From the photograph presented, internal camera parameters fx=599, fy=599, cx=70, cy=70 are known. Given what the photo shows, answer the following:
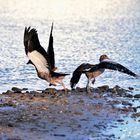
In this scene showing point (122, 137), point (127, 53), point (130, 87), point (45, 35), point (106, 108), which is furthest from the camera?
point (45, 35)

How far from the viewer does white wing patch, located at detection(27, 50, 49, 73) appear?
16.1 meters

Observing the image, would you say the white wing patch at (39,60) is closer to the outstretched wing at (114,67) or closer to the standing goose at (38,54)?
the standing goose at (38,54)

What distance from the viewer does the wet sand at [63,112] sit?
532 inches

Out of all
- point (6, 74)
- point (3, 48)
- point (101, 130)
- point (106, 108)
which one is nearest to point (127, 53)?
point (3, 48)

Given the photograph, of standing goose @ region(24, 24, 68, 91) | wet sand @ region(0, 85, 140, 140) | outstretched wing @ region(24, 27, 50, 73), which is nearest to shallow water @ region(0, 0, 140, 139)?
wet sand @ region(0, 85, 140, 140)

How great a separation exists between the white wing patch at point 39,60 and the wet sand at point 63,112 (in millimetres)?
1002

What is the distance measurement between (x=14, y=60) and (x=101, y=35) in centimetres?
1590

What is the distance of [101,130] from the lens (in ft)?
46.2

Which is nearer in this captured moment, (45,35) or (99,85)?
(99,85)

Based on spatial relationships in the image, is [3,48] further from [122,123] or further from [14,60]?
[122,123]

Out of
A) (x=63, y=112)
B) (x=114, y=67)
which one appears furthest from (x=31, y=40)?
(x=114, y=67)

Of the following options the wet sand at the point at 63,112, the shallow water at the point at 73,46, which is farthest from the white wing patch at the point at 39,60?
the shallow water at the point at 73,46

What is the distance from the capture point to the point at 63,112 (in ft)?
51.8

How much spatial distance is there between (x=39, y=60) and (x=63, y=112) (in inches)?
65.0
